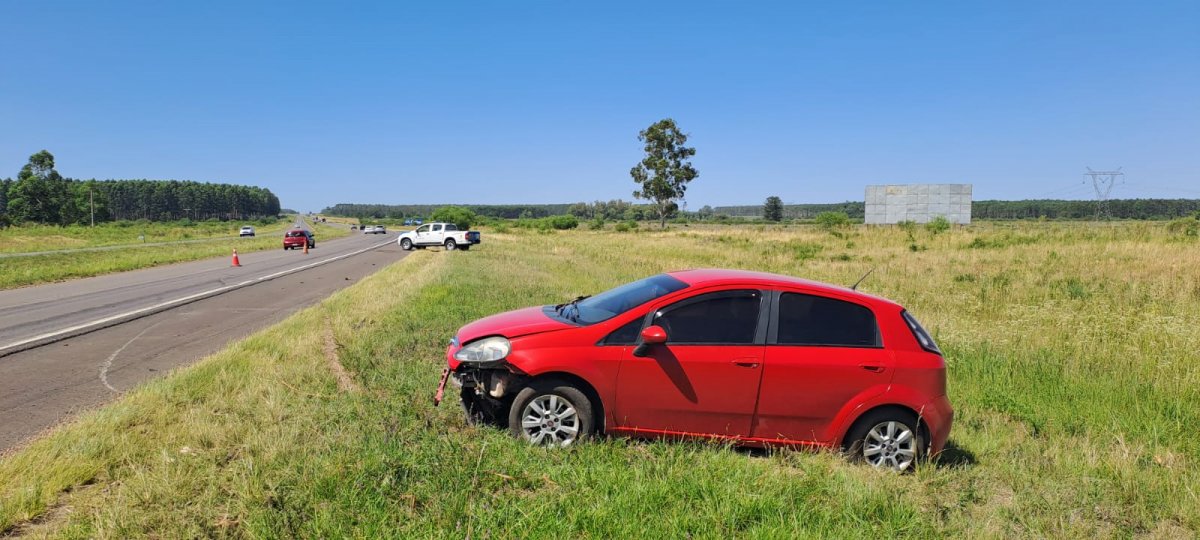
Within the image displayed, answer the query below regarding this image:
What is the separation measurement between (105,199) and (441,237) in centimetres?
11246

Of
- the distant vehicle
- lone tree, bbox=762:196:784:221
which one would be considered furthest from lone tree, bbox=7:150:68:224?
lone tree, bbox=762:196:784:221

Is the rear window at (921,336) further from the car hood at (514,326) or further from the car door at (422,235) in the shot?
the car door at (422,235)

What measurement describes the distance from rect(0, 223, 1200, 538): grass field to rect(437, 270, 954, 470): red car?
0.22 m

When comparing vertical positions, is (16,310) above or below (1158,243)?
below

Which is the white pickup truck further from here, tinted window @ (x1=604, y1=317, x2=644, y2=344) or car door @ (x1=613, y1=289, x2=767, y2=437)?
car door @ (x1=613, y1=289, x2=767, y2=437)

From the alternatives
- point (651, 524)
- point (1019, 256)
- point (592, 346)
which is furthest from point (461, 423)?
point (1019, 256)

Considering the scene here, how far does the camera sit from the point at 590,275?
20359 mm

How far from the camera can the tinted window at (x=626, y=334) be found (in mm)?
4938

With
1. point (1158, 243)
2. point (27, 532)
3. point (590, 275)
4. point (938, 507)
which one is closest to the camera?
point (27, 532)

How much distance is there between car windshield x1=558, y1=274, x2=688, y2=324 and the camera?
17.3 ft

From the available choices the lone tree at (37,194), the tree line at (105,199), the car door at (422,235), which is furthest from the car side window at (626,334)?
the lone tree at (37,194)

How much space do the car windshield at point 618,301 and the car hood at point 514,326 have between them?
Answer: 0.73ft

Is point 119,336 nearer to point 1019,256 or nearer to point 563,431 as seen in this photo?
point 563,431

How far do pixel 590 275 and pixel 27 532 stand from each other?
17106mm
